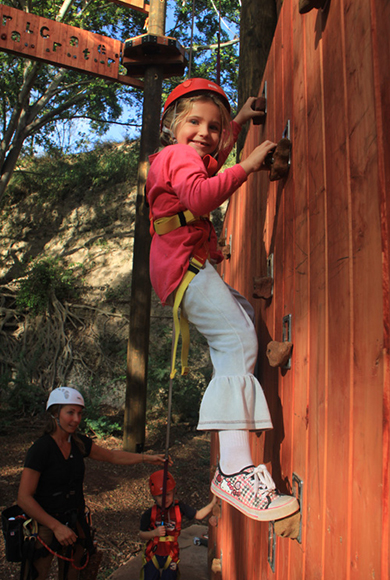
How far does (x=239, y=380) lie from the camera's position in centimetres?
154

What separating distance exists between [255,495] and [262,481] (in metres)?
0.05

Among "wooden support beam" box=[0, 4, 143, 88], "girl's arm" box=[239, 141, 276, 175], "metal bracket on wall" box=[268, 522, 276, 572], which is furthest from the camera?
"wooden support beam" box=[0, 4, 143, 88]

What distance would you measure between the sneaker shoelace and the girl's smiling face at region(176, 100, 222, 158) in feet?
3.97

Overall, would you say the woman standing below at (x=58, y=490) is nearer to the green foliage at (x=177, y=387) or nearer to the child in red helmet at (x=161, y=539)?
the child in red helmet at (x=161, y=539)

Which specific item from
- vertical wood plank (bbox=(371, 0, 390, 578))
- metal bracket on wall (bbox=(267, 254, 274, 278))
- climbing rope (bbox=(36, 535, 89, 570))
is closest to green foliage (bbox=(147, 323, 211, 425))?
climbing rope (bbox=(36, 535, 89, 570))

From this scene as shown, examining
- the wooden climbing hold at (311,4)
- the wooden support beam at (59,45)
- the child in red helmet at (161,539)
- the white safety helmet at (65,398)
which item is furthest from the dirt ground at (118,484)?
the wooden support beam at (59,45)

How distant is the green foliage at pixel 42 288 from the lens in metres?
11.3

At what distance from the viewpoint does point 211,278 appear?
172cm

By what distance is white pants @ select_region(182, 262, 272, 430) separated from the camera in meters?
1.49

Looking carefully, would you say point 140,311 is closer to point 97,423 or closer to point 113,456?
point 97,423

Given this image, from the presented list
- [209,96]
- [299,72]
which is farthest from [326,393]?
[209,96]

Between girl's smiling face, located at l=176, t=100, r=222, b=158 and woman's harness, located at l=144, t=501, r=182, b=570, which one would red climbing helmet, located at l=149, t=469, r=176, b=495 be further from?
girl's smiling face, located at l=176, t=100, r=222, b=158

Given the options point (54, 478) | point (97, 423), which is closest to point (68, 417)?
point (54, 478)

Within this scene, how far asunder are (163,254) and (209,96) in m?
0.72
